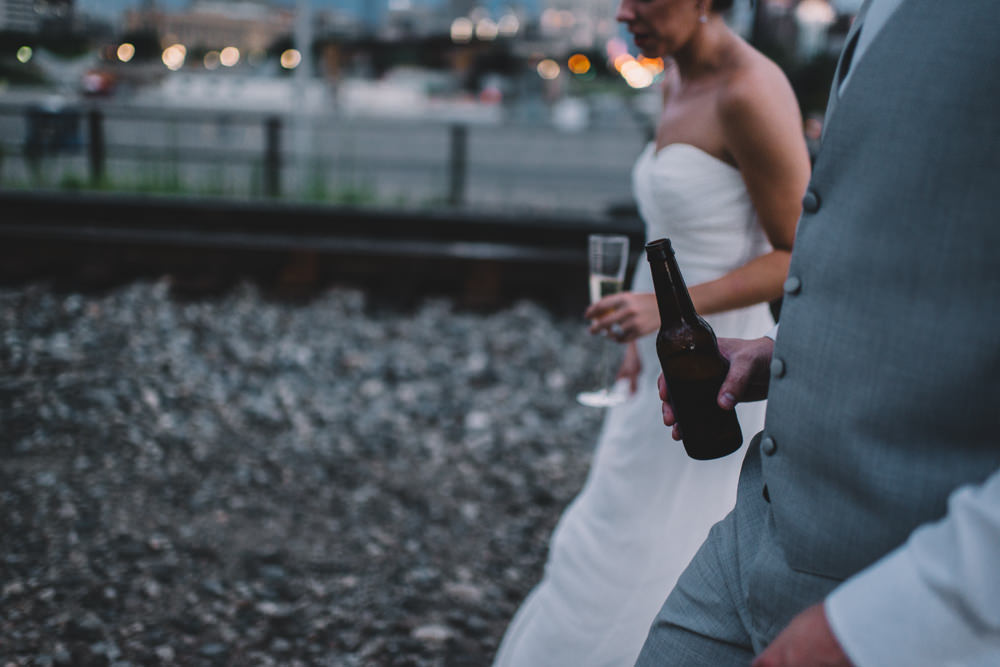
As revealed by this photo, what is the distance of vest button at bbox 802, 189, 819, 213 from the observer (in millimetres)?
1289

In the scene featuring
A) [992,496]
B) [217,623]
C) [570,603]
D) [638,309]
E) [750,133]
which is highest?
[750,133]

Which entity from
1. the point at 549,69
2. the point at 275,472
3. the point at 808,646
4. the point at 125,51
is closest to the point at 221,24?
the point at 125,51

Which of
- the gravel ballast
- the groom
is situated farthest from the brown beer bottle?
the gravel ballast

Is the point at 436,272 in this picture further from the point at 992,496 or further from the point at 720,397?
the point at 992,496

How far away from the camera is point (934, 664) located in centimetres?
100

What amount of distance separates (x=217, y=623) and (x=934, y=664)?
3107mm

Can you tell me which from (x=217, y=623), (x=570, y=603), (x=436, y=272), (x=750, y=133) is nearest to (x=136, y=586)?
(x=217, y=623)

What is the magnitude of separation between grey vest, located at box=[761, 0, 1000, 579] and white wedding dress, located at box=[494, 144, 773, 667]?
1319 mm

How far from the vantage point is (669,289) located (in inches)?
67.7

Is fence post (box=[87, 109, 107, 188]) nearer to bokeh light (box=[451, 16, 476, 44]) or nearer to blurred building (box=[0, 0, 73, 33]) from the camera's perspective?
blurred building (box=[0, 0, 73, 33])

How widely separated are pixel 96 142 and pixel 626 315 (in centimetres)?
1007

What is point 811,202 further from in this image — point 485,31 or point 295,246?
point 485,31

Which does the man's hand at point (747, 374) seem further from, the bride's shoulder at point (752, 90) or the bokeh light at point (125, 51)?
the bokeh light at point (125, 51)

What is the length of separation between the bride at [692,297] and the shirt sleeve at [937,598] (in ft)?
4.81
